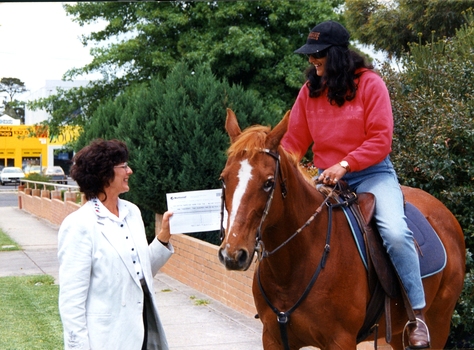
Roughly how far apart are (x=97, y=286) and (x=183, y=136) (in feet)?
24.8

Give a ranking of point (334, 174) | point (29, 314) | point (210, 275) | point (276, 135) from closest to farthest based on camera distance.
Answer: point (276, 135), point (334, 174), point (29, 314), point (210, 275)

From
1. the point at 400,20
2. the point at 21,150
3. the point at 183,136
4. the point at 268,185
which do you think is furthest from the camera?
the point at 21,150

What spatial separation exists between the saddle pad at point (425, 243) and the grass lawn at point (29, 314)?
413 centimetres

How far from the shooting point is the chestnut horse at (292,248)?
383 cm

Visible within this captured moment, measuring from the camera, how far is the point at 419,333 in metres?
4.68

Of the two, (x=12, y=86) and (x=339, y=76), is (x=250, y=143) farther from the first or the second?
(x=12, y=86)

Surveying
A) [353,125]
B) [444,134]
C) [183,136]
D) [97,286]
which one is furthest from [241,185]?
[183,136]

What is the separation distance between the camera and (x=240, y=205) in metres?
3.70

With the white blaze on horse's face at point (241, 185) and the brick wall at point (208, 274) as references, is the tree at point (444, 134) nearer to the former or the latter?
the brick wall at point (208, 274)

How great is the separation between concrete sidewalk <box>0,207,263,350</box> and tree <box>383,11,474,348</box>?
7.70 ft

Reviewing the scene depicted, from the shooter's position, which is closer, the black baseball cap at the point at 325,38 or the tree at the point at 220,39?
the black baseball cap at the point at 325,38

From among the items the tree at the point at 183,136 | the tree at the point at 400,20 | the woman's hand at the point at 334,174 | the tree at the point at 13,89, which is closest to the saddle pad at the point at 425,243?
the woman's hand at the point at 334,174

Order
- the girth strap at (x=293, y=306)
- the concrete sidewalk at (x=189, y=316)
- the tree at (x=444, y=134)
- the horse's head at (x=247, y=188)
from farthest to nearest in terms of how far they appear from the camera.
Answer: the concrete sidewalk at (x=189, y=316) → the tree at (x=444, y=134) → the girth strap at (x=293, y=306) → the horse's head at (x=247, y=188)

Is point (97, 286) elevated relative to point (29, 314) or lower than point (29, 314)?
elevated
